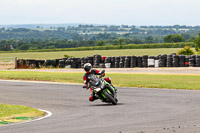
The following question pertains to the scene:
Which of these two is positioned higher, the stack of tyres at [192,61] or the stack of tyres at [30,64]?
the stack of tyres at [192,61]

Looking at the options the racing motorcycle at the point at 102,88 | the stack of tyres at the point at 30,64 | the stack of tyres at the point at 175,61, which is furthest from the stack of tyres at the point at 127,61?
the racing motorcycle at the point at 102,88

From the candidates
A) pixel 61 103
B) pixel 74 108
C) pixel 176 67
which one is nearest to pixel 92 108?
pixel 74 108

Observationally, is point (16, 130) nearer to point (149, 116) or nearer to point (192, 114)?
point (149, 116)

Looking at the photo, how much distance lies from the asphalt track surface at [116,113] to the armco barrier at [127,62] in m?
22.2

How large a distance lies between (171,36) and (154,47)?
6837cm

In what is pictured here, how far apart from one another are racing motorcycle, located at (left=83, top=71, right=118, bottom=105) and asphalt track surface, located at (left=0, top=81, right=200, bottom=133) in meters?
0.37

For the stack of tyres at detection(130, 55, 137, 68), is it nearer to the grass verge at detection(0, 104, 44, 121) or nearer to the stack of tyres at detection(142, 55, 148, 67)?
the stack of tyres at detection(142, 55, 148, 67)

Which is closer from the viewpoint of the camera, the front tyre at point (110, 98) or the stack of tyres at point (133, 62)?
the front tyre at point (110, 98)

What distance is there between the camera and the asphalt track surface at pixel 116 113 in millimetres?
11633

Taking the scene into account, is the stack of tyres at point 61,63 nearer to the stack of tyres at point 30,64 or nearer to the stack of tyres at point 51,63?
the stack of tyres at point 51,63

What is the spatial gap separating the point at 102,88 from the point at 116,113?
2.48m

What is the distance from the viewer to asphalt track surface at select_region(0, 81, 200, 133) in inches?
458

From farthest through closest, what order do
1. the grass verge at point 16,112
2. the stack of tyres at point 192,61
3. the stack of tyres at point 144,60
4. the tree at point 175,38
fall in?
1. the tree at point 175,38
2. the stack of tyres at point 144,60
3. the stack of tyres at point 192,61
4. the grass verge at point 16,112

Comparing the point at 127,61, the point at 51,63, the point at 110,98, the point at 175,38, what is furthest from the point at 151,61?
the point at 175,38
